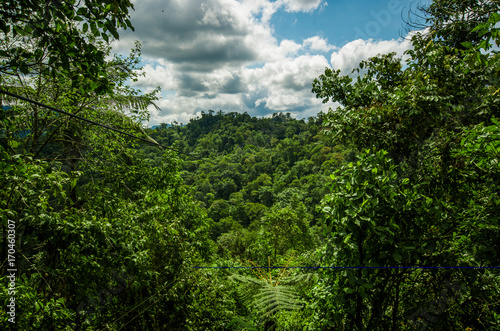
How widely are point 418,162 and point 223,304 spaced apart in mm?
2849

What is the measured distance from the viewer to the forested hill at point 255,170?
3619 cm

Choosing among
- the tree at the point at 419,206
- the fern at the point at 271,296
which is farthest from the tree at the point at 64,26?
the fern at the point at 271,296

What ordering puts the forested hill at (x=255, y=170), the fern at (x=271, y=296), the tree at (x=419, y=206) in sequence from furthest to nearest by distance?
the forested hill at (x=255, y=170), the fern at (x=271, y=296), the tree at (x=419, y=206)

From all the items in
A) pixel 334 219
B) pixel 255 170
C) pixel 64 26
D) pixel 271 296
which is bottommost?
pixel 271 296

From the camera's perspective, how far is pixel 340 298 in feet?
6.59

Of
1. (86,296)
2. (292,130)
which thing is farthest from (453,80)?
(292,130)

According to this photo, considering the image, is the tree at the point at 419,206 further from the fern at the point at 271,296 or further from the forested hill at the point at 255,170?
the forested hill at the point at 255,170

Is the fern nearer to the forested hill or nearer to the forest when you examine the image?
the forest

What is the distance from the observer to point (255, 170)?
5547 cm

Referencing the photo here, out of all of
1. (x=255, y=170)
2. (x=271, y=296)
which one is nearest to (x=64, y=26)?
(x=271, y=296)

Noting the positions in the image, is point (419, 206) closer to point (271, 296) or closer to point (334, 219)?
point (334, 219)

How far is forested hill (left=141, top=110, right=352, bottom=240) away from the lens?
1425 inches

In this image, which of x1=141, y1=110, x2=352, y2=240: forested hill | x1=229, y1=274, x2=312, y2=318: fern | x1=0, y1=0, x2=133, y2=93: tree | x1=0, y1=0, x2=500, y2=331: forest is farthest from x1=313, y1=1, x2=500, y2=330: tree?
x1=141, y1=110, x2=352, y2=240: forested hill

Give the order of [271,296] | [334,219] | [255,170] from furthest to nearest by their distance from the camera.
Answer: [255,170]
[271,296]
[334,219]
